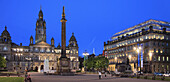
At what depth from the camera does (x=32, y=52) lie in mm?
161875

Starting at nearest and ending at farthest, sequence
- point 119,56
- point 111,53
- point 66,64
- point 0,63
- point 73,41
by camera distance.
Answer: point 66,64 → point 0,63 → point 119,56 → point 111,53 → point 73,41

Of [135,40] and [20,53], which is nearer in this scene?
[135,40]

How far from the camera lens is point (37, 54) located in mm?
163125

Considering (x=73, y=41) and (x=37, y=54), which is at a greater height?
(x=73, y=41)

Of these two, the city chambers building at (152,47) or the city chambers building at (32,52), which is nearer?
the city chambers building at (152,47)

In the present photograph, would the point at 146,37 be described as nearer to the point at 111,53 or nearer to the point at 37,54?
the point at 111,53

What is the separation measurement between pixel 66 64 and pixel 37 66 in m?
99.9

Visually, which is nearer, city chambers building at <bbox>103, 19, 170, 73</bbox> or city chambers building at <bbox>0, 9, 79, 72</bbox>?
city chambers building at <bbox>103, 19, 170, 73</bbox>

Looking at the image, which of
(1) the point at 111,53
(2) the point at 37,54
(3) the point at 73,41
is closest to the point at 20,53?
(2) the point at 37,54

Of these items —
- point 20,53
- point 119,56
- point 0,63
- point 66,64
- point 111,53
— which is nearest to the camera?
point 66,64

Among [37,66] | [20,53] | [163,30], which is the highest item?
[163,30]

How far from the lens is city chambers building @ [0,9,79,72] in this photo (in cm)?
15312

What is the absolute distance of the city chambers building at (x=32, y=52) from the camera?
502 feet

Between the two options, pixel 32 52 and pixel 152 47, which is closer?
pixel 152 47
